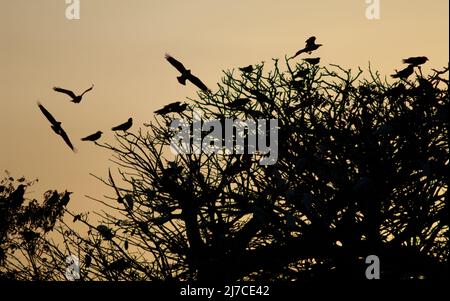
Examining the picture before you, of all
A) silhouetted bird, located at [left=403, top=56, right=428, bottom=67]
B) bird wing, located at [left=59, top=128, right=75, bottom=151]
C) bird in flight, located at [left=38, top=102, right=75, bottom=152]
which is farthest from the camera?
silhouetted bird, located at [left=403, top=56, right=428, bottom=67]

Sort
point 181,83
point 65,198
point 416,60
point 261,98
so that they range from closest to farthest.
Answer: point 181,83
point 416,60
point 65,198
point 261,98

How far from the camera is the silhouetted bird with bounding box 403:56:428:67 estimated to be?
631 inches

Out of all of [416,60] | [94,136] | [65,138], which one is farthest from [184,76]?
[416,60]

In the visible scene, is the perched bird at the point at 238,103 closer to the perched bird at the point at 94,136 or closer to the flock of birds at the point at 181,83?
the flock of birds at the point at 181,83

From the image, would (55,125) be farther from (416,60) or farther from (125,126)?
(416,60)

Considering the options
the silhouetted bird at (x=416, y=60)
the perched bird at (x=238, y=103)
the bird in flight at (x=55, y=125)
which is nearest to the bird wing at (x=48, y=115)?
the bird in flight at (x=55, y=125)

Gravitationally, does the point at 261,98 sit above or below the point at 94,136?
above

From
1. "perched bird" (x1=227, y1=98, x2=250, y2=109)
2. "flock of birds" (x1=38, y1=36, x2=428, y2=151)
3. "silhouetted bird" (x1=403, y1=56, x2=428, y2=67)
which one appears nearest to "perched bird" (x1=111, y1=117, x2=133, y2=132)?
"flock of birds" (x1=38, y1=36, x2=428, y2=151)

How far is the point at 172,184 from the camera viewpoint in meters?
18.3

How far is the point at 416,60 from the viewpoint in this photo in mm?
16047

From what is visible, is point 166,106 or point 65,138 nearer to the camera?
point 65,138

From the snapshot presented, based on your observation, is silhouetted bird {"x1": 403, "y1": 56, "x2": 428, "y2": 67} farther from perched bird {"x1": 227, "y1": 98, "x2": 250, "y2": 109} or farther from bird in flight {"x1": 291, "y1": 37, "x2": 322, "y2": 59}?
perched bird {"x1": 227, "y1": 98, "x2": 250, "y2": 109}

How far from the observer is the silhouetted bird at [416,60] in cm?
1602
